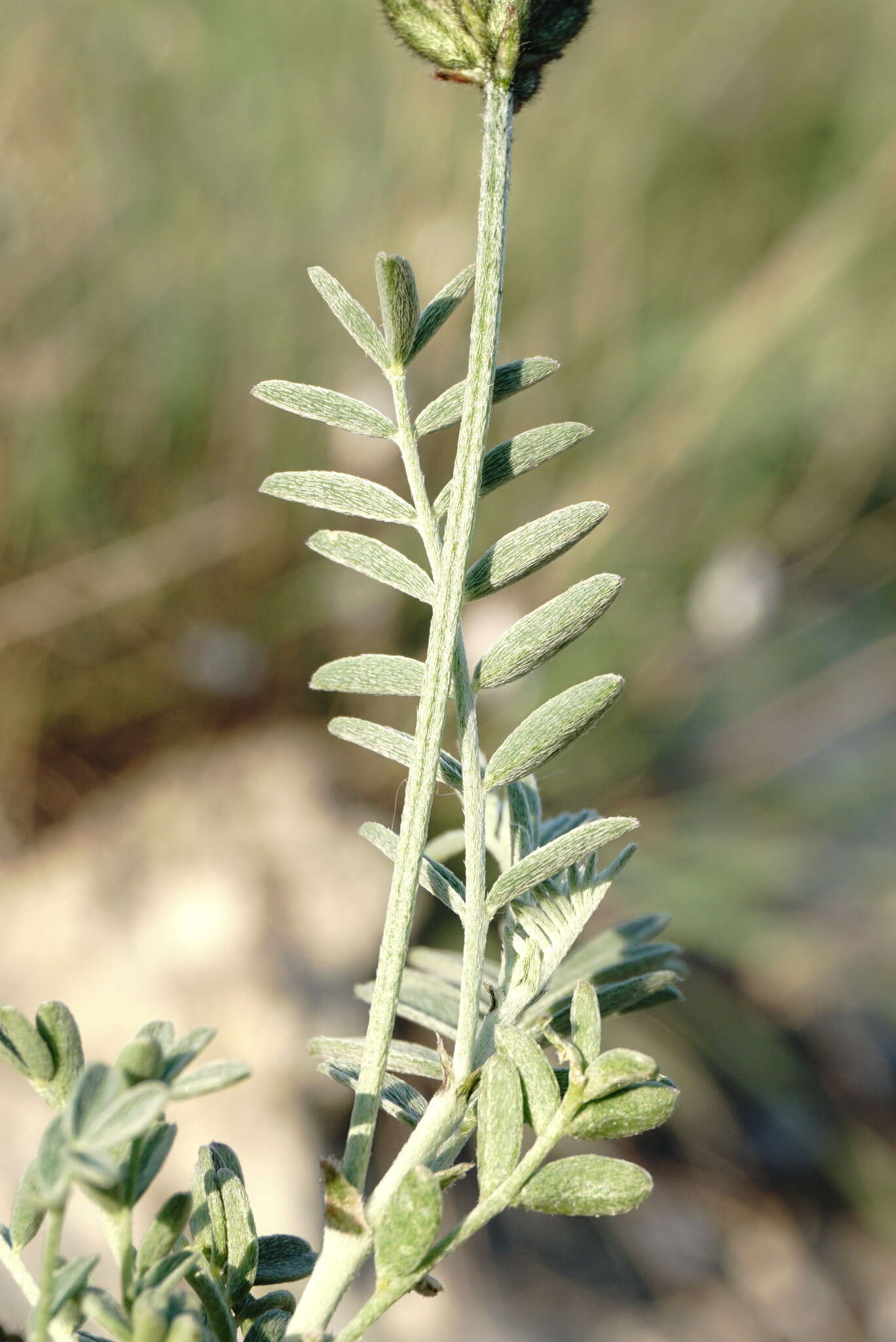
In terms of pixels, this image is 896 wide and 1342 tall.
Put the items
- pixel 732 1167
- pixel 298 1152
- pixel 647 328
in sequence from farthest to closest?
pixel 647 328 → pixel 732 1167 → pixel 298 1152

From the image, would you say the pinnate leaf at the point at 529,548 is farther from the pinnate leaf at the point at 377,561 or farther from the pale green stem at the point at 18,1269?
the pale green stem at the point at 18,1269

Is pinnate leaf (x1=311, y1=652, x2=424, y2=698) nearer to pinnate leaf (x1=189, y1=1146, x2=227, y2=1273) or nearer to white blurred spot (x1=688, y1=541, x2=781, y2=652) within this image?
pinnate leaf (x1=189, y1=1146, x2=227, y2=1273)

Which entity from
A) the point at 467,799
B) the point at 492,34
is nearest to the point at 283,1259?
the point at 467,799

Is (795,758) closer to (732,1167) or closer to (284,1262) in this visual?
(732,1167)

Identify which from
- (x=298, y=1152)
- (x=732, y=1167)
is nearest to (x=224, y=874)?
(x=298, y=1152)

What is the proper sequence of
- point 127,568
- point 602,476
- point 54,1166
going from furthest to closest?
point 602,476 < point 127,568 < point 54,1166

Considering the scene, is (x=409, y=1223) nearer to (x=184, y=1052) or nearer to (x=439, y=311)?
(x=184, y=1052)
